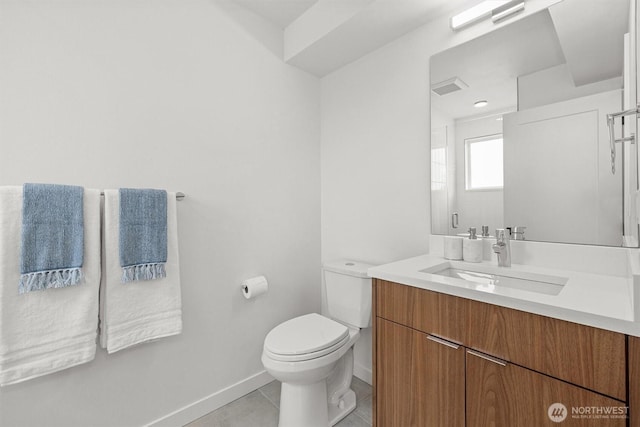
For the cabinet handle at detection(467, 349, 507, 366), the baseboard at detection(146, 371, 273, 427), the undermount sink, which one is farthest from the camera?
the baseboard at detection(146, 371, 273, 427)

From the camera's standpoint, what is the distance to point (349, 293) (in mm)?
1776

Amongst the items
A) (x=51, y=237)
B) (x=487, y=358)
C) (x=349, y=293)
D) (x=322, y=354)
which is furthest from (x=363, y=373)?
(x=51, y=237)

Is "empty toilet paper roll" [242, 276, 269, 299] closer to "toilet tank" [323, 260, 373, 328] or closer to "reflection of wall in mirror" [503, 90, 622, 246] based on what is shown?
"toilet tank" [323, 260, 373, 328]

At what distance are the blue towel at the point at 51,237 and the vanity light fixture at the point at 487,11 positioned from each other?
198 centimetres

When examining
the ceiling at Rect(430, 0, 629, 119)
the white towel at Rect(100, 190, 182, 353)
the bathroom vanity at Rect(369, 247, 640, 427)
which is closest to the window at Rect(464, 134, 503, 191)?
the ceiling at Rect(430, 0, 629, 119)

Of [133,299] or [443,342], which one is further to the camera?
[133,299]

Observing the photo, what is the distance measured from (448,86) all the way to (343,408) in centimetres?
191

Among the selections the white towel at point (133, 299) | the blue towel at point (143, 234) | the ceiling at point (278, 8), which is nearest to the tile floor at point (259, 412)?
the white towel at point (133, 299)

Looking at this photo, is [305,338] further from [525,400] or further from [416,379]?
[525,400]

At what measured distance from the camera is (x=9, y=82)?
1.14 metres

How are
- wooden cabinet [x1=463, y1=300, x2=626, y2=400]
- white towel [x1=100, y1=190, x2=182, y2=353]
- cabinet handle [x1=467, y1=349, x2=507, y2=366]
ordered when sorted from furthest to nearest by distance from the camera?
white towel [x1=100, y1=190, x2=182, y2=353] → cabinet handle [x1=467, y1=349, x2=507, y2=366] → wooden cabinet [x1=463, y1=300, x2=626, y2=400]

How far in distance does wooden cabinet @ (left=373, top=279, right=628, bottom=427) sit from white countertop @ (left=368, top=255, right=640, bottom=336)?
3cm

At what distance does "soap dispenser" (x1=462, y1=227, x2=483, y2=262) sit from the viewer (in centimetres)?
143

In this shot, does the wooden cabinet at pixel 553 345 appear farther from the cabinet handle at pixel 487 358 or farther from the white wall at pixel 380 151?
the white wall at pixel 380 151
